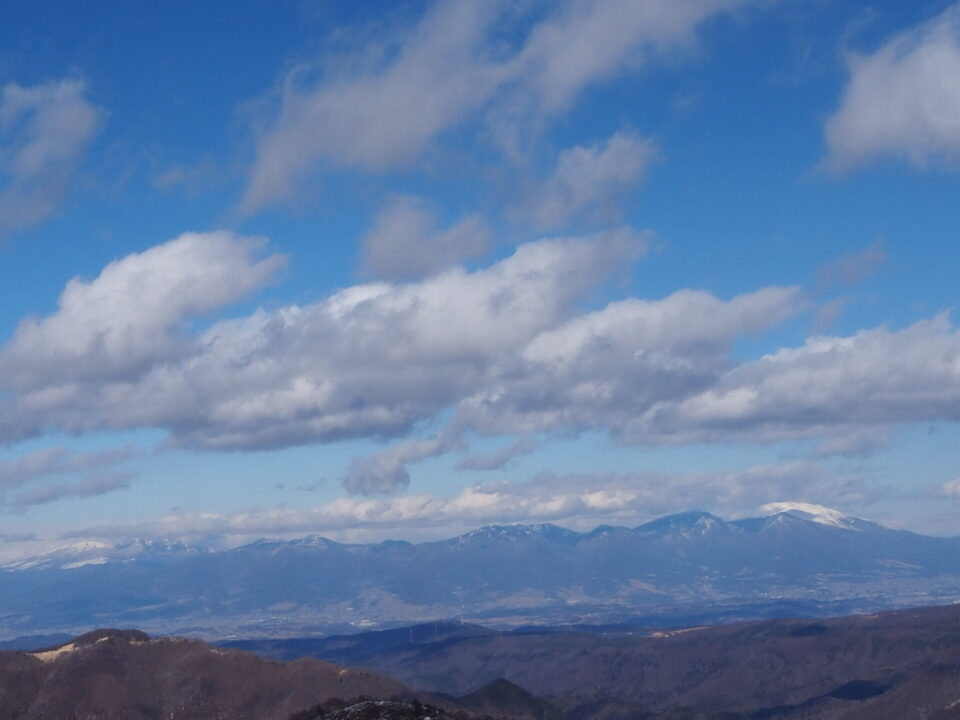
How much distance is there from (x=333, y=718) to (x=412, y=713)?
14.8 m

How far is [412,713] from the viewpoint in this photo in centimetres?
19125

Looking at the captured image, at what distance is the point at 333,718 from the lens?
193500 mm
